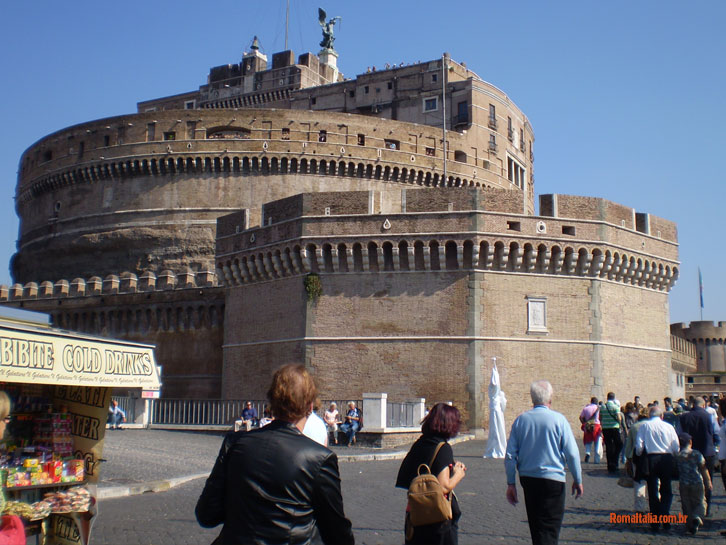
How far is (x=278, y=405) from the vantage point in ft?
12.2

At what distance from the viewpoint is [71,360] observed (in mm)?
6469

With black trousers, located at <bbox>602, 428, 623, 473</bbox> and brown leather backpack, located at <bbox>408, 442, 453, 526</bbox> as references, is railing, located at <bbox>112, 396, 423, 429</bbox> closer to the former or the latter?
black trousers, located at <bbox>602, 428, 623, 473</bbox>

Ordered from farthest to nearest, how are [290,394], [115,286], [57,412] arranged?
[115,286] < [57,412] < [290,394]

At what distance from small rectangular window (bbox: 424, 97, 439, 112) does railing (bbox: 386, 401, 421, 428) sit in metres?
28.3

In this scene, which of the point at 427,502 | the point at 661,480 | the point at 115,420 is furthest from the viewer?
the point at 115,420

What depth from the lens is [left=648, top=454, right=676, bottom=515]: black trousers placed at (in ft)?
27.9

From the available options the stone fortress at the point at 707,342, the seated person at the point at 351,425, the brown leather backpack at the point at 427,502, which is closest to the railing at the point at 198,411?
the seated person at the point at 351,425

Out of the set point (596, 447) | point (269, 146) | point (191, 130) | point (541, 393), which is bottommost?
point (596, 447)

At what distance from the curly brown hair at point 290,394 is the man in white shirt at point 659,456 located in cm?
595

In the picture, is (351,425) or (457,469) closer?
(457,469)

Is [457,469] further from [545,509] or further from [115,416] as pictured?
[115,416]

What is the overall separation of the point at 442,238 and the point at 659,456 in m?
13.1

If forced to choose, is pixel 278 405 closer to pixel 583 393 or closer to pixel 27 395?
pixel 27 395

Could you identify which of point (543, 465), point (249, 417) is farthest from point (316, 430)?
point (249, 417)
